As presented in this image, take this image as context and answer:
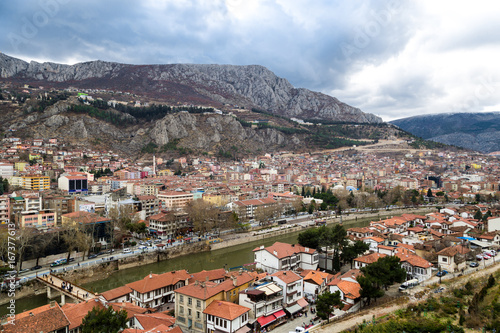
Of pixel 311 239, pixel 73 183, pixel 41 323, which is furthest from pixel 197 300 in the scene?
pixel 73 183

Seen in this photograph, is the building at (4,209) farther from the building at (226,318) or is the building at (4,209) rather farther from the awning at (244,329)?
the awning at (244,329)

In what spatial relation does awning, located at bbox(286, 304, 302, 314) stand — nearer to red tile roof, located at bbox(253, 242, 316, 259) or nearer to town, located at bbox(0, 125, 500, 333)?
town, located at bbox(0, 125, 500, 333)

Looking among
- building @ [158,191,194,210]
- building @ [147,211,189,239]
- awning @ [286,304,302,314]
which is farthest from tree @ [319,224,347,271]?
building @ [158,191,194,210]

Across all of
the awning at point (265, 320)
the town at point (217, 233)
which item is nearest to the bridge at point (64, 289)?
the town at point (217, 233)

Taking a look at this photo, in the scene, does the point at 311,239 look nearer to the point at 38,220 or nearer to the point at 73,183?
the point at 38,220

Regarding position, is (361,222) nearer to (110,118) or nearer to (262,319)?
(262,319)

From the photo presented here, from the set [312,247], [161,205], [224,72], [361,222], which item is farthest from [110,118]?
[224,72]
